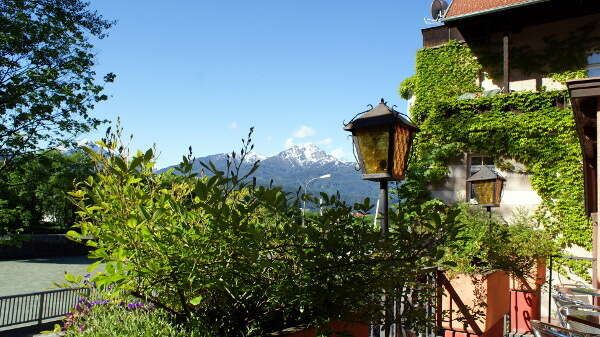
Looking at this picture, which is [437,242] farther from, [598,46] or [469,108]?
[598,46]

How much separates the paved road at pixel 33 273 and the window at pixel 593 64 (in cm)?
2157

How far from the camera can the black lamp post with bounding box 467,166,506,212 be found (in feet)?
30.2

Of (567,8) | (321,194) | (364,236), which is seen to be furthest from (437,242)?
(567,8)

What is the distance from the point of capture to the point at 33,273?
2711cm

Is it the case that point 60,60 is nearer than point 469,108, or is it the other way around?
point 60,60

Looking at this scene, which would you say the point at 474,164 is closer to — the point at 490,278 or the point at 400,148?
the point at 490,278

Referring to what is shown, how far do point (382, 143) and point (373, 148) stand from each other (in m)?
0.10

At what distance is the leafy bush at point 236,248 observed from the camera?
230cm

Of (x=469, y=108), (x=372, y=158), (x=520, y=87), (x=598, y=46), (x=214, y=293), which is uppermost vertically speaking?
(x=598, y=46)

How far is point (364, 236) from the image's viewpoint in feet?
9.41

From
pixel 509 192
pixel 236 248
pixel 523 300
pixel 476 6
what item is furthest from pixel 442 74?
pixel 236 248

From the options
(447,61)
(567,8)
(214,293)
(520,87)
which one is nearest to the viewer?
(214,293)

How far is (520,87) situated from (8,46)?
1539cm

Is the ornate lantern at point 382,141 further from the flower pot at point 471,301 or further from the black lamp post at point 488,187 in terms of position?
the black lamp post at point 488,187
